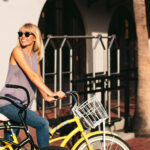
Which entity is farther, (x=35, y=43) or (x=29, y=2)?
(x=29, y=2)

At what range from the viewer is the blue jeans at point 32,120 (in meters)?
3.07

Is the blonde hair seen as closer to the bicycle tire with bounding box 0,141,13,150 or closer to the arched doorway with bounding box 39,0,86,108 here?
the bicycle tire with bounding box 0,141,13,150

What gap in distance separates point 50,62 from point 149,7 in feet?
12.3

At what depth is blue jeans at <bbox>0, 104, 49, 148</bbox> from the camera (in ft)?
10.1

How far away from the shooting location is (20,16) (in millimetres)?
8180

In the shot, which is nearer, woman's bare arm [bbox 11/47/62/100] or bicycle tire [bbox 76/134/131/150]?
woman's bare arm [bbox 11/47/62/100]

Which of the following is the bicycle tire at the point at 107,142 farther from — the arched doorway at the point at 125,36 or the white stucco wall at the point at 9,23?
the arched doorway at the point at 125,36

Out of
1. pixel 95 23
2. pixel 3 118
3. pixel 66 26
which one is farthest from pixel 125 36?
pixel 3 118

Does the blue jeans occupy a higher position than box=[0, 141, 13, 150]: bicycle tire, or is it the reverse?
the blue jeans

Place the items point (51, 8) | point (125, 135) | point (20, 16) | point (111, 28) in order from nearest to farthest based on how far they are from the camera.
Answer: point (125, 135) < point (20, 16) < point (51, 8) < point (111, 28)

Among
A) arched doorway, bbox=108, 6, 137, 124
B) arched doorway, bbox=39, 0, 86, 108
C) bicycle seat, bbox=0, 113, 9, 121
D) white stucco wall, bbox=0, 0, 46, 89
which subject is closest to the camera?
bicycle seat, bbox=0, 113, 9, 121

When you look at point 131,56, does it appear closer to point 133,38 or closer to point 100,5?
point 133,38

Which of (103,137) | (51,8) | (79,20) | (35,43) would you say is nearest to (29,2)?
(51,8)

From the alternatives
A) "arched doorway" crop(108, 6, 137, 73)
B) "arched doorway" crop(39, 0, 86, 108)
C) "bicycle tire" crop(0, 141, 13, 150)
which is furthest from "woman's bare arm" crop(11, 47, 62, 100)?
"arched doorway" crop(108, 6, 137, 73)
